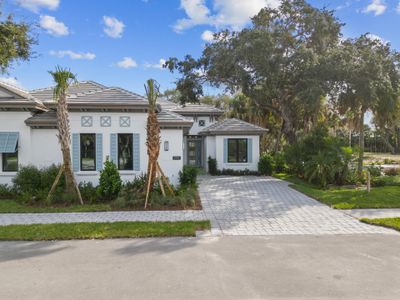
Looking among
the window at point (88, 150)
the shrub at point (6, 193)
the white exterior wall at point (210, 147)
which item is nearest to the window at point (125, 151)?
the window at point (88, 150)

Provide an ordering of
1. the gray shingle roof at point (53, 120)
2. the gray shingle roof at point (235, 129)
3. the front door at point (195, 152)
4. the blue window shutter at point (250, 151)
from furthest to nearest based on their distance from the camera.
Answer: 1. the front door at point (195, 152)
2. the blue window shutter at point (250, 151)
3. the gray shingle roof at point (235, 129)
4. the gray shingle roof at point (53, 120)

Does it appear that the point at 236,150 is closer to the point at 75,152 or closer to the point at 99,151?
the point at 99,151

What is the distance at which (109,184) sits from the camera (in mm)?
11617

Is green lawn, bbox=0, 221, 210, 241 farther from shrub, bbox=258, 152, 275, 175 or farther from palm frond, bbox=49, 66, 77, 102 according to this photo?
shrub, bbox=258, 152, 275, 175

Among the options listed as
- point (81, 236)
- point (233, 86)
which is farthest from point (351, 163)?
point (81, 236)

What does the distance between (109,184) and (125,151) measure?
8.92 ft

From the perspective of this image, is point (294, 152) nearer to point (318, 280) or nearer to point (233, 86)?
point (233, 86)

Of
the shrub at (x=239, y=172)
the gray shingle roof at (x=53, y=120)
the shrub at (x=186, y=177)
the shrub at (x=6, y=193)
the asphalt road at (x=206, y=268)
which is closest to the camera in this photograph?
the asphalt road at (x=206, y=268)

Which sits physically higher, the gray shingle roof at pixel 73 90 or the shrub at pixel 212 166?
the gray shingle roof at pixel 73 90

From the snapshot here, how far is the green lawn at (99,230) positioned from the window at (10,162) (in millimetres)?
6254

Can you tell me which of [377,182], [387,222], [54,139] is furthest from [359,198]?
[54,139]

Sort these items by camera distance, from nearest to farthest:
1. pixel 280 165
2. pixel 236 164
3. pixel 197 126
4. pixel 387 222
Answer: pixel 387 222
pixel 236 164
pixel 280 165
pixel 197 126

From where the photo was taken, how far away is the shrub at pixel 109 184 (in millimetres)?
11578

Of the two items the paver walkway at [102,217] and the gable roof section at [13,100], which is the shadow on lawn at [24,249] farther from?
the gable roof section at [13,100]
